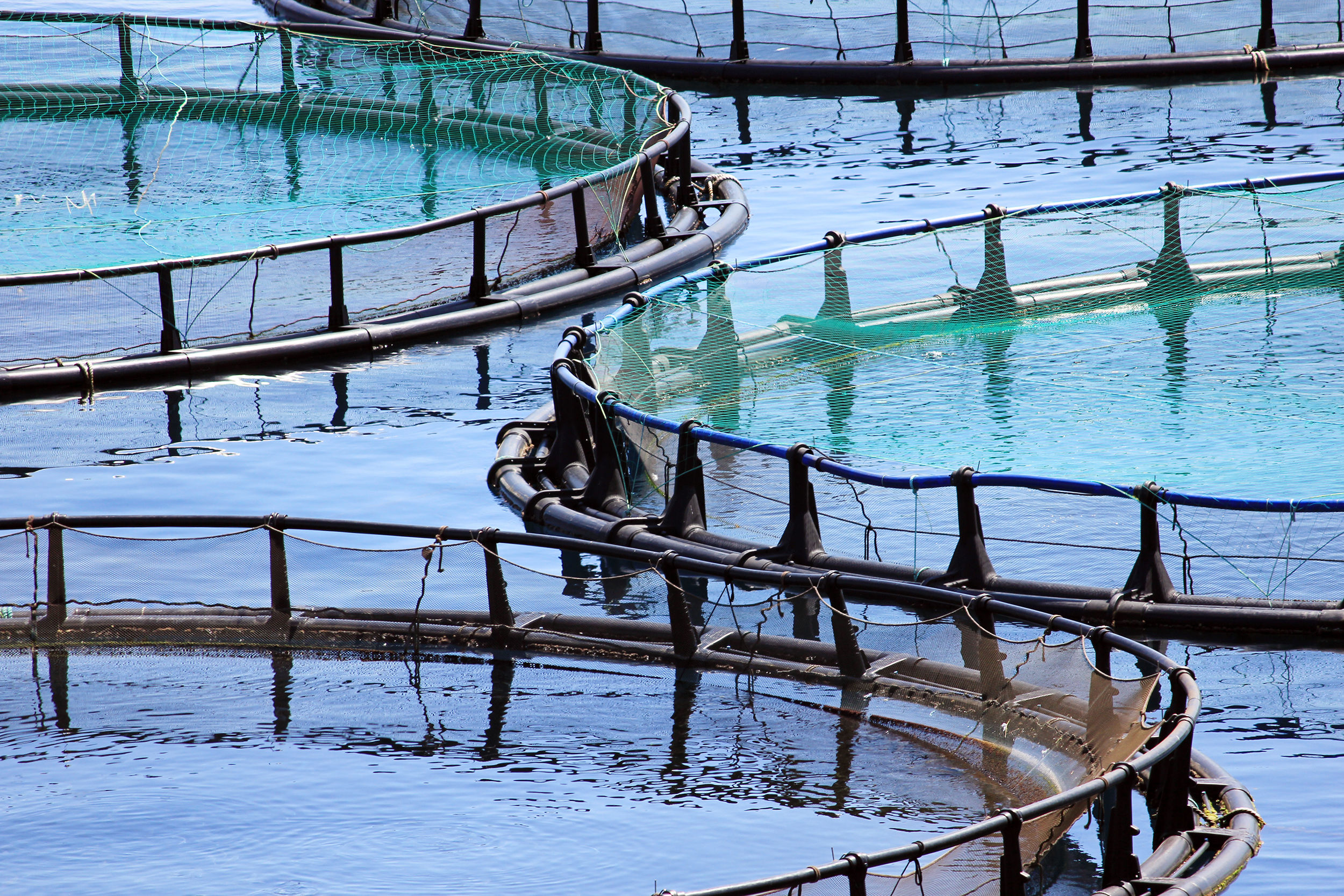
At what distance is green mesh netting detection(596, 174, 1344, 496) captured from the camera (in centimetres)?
1521

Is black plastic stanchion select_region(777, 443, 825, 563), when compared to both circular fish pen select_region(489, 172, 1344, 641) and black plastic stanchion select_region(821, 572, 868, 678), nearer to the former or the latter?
circular fish pen select_region(489, 172, 1344, 641)

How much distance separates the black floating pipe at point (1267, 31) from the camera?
3206cm

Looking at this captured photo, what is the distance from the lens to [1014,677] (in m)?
10.4

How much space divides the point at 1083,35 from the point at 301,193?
1446cm

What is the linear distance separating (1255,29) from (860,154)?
31.0 ft

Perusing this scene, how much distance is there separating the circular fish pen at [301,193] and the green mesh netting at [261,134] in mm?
50

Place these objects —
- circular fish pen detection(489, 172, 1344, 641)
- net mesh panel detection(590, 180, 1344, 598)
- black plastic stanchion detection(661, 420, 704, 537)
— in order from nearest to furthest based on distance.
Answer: circular fish pen detection(489, 172, 1344, 641) → net mesh panel detection(590, 180, 1344, 598) → black plastic stanchion detection(661, 420, 704, 537)

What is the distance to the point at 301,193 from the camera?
26.2 metres

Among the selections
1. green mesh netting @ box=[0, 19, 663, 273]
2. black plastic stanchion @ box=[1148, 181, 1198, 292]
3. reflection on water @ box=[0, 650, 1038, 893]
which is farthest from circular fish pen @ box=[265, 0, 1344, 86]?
reflection on water @ box=[0, 650, 1038, 893]

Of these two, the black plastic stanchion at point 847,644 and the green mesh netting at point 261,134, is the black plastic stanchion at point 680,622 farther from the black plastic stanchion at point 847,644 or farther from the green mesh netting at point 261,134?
the green mesh netting at point 261,134

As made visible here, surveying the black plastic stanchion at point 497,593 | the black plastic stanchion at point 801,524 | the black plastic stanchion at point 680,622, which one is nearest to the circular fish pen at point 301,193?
the black plastic stanchion at point 497,593

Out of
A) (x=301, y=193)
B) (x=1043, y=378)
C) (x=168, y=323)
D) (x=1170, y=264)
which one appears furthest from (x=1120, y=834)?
(x=301, y=193)

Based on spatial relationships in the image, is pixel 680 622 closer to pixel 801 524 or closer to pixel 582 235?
pixel 801 524

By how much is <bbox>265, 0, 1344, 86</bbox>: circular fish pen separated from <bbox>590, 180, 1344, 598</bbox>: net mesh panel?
36.9 feet
